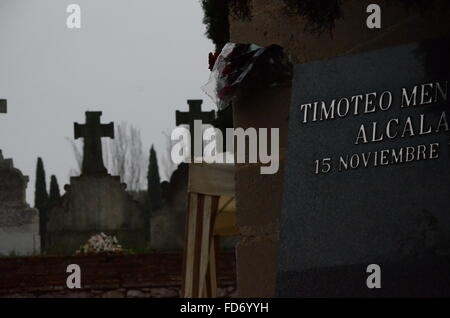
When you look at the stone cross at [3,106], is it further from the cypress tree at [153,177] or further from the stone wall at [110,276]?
the cypress tree at [153,177]

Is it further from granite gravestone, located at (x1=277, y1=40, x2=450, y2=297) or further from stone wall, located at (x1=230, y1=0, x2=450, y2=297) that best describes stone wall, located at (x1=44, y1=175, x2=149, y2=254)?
granite gravestone, located at (x1=277, y1=40, x2=450, y2=297)

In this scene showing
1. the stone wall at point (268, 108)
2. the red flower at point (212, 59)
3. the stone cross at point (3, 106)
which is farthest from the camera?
the stone cross at point (3, 106)

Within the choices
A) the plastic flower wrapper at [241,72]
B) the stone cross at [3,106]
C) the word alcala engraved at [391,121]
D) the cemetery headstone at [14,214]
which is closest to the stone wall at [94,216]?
the cemetery headstone at [14,214]

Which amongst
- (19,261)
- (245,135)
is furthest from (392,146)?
(19,261)

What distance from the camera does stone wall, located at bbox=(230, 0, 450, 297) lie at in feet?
17.4

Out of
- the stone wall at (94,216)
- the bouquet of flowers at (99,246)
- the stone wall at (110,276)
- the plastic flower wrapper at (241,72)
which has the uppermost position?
the plastic flower wrapper at (241,72)

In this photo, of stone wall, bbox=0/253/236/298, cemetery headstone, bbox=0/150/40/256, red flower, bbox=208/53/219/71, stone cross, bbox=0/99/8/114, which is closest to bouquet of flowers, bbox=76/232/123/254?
cemetery headstone, bbox=0/150/40/256

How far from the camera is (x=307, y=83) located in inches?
211

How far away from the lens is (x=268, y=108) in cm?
573

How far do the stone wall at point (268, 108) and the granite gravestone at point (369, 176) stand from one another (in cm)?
12

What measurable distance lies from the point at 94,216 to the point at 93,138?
1382mm

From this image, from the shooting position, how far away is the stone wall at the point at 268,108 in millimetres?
5301

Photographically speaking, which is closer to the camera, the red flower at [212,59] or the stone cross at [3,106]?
the red flower at [212,59]

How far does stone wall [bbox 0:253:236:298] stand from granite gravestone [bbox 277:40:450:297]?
292 inches
